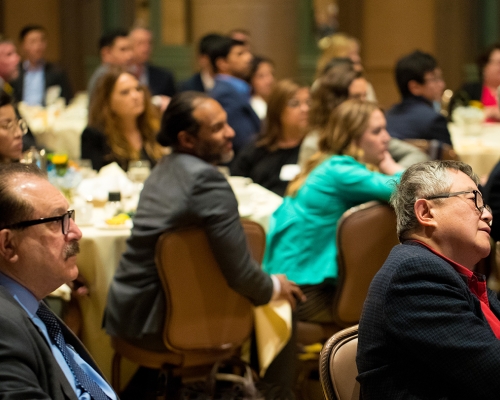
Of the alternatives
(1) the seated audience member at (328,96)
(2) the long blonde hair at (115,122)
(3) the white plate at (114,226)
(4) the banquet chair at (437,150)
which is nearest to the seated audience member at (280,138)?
(1) the seated audience member at (328,96)

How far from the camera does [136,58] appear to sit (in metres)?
8.77

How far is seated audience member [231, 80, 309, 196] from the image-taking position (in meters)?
5.03

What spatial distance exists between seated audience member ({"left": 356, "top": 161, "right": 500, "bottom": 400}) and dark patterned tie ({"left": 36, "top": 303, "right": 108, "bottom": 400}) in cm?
61

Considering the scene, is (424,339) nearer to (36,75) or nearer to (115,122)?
(115,122)

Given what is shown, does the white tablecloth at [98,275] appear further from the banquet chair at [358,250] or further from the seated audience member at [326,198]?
the banquet chair at [358,250]

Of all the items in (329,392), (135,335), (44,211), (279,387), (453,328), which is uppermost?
(44,211)

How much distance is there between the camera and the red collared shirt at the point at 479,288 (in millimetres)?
1934

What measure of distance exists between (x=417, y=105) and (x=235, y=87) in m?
1.69

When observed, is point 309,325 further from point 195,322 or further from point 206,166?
point 206,166

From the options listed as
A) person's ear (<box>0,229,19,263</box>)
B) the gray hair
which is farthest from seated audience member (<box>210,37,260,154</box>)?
person's ear (<box>0,229,19,263</box>)

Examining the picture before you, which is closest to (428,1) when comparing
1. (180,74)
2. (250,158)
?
(180,74)

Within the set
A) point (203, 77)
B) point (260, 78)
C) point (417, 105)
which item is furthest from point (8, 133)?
point (203, 77)

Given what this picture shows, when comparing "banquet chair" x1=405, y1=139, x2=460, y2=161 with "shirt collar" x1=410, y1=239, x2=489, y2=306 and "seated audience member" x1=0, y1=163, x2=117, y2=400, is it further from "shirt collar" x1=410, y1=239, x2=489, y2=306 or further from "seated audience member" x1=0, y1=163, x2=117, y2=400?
"seated audience member" x1=0, y1=163, x2=117, y2=400

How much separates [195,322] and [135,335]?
0.78ft
